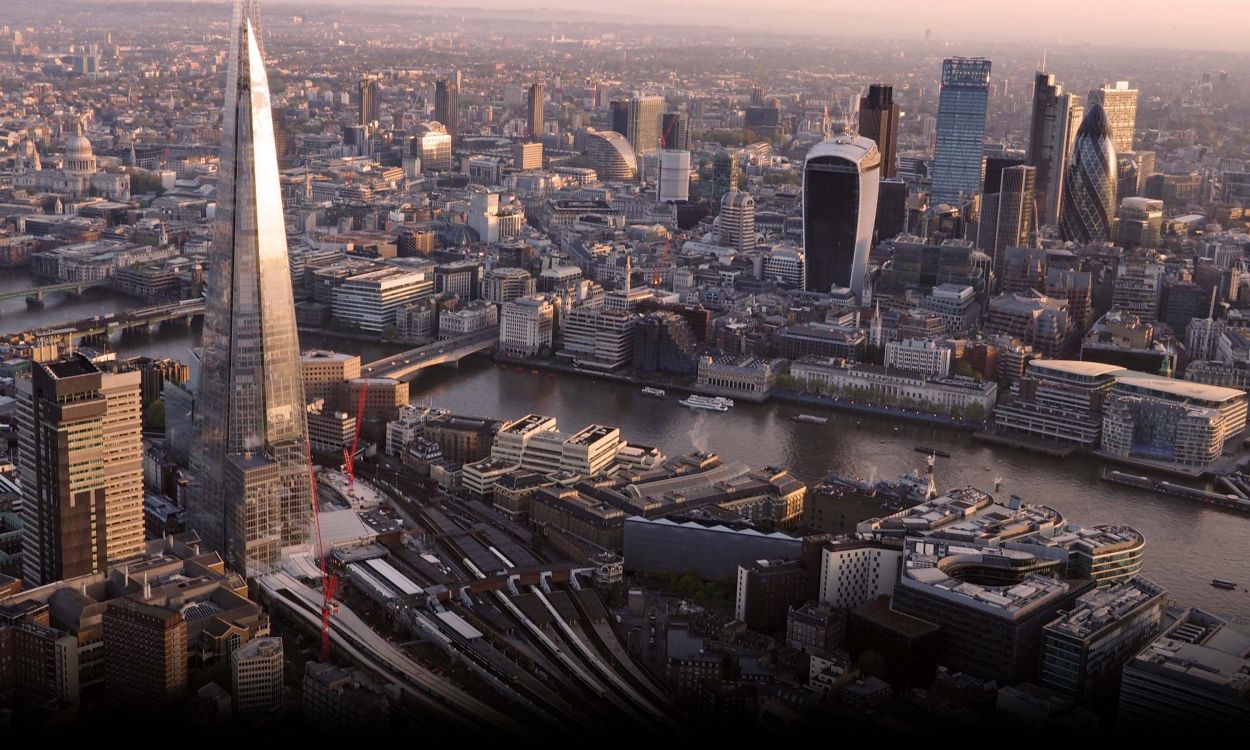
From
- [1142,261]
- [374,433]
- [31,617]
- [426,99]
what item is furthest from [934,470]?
[426,99]

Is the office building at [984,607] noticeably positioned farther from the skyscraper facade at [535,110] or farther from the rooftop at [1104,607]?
the skyscraper facade at [535,110]

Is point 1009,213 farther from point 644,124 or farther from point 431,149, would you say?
point 431,149

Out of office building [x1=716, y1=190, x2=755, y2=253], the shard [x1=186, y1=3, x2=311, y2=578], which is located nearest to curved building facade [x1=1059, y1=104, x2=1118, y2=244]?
office building [x1=716, y1=190, x2=755, y2=253]

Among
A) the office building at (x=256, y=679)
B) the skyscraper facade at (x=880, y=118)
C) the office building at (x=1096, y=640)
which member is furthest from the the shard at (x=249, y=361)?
the skyscraper facade at (x=880, y=118)

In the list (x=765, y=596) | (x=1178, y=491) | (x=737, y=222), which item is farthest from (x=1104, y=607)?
(x=737, y=222)

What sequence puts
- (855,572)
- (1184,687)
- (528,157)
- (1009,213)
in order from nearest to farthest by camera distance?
(1184,687), (855,572), (1009,213), (528,157)
